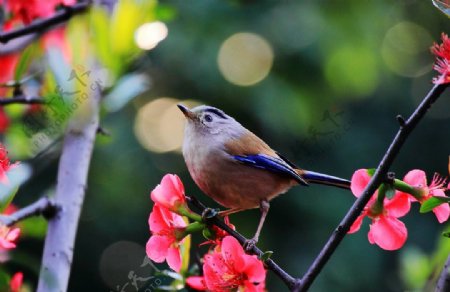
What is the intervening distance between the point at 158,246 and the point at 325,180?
77cm

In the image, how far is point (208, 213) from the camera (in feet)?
5.13

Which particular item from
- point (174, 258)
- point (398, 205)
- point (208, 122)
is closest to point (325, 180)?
point (208, 122)

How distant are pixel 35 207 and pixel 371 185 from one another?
0.83 meters

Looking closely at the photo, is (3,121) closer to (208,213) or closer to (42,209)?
(42,209)

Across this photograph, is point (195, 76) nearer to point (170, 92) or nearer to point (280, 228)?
point (170, 92)

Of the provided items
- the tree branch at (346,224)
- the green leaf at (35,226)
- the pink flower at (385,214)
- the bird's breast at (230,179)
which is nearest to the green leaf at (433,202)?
the tree branch at (346,224)

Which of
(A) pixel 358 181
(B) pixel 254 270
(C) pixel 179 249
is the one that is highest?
(A) pixel 358 181

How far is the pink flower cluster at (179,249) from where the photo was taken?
157 cm

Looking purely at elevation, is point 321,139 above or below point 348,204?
above

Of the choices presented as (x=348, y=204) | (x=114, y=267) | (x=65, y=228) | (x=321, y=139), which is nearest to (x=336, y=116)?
(x=321, y=139)

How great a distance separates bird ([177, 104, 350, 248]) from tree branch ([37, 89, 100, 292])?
482 mm

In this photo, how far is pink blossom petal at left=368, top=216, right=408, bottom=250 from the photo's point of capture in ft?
5.51

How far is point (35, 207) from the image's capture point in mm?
1760

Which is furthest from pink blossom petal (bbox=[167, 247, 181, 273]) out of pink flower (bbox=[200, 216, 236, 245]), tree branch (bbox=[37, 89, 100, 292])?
tree branch (bbox=[37, 89, 100, 292])
